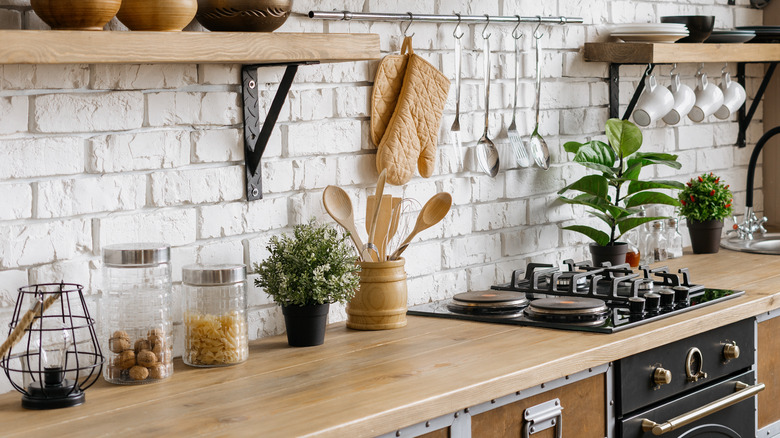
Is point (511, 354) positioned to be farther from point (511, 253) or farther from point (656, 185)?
point (656, 185)

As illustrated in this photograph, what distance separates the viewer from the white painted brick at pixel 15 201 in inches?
70.1

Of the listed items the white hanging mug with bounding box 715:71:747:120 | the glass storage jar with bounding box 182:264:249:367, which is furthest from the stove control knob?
the white hanging mug with bounding box 715:71:747:120

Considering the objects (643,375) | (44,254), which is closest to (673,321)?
(643,375)

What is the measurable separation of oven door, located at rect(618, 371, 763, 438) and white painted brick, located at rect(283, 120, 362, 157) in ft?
3.00

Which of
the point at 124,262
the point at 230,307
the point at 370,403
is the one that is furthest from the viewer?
the point at 230,307

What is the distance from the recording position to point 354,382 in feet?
5.79

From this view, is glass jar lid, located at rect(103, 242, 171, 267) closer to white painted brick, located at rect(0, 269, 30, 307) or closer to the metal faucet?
white painted brick, located at rect(0, 269, 30, 307)

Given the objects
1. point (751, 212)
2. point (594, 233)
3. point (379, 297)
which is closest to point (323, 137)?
point (379, 297)

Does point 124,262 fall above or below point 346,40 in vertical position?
below

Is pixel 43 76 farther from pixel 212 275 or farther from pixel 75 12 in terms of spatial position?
pixel 212 275

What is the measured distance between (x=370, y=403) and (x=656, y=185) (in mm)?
1569

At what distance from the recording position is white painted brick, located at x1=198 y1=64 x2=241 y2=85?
82.0 inches

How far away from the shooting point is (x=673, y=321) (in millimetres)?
2209

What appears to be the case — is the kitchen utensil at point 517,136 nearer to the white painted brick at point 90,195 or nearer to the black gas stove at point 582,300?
the black gas stove at point 582,300
